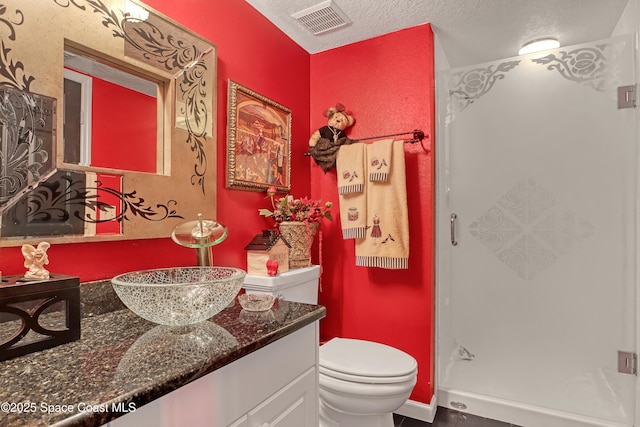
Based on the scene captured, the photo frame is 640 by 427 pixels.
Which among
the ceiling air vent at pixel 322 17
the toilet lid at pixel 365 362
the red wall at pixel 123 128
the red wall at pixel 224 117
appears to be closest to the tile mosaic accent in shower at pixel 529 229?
the toilet lid at pixel 365 362

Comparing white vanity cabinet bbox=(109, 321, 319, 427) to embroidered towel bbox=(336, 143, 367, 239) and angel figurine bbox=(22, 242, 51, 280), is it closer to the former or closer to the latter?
angel figurine bbox=(22, 242, 51, 280)

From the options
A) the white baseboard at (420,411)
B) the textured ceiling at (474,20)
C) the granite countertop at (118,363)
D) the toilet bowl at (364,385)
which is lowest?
the white baseboard at (420,411)

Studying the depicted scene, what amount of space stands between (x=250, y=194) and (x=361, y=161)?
69cm

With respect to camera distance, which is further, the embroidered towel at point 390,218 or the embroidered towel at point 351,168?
the embroidered towel at point 351,168

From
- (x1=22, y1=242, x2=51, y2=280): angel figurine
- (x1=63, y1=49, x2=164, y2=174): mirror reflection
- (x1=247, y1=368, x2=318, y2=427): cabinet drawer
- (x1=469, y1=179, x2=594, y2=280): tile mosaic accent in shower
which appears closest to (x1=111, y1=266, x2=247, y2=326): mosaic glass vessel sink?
(x1=22, y1=242, x2=51, y2=280): angel figurine

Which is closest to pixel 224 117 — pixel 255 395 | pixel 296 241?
pixel 296 241

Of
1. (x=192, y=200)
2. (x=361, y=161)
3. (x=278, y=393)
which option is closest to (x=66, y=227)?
(x=192, y=200)

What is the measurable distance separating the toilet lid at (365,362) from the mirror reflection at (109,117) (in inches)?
42.0

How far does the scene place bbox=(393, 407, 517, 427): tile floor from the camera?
1.93 meters

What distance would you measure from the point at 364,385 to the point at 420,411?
802 millimetres

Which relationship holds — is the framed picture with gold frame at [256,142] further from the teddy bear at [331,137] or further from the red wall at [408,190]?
the red wall at [408,190]

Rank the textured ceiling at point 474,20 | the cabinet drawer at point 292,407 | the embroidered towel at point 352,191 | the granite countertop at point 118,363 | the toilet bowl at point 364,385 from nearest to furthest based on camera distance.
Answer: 1. the granite countertop at point 118,363
2. the cabinet drawer at point 292,407
3. the toilet bowl at point 364,385
4. the textured ceiling at point 474,20
5. the embroidered towel at point 352,191

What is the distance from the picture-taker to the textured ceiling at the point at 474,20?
5.88 feet

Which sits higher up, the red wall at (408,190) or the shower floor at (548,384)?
the red wall at (408,190)
